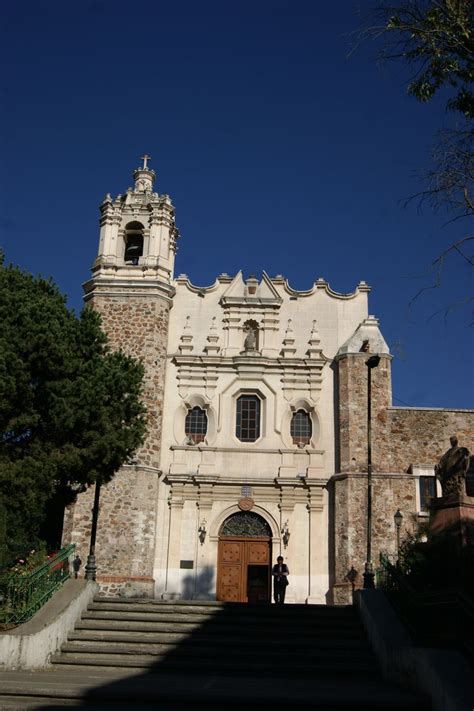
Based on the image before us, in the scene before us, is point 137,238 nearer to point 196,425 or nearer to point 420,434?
point 196,425

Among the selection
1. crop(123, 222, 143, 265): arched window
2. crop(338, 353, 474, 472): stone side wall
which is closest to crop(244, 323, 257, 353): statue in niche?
crop(338, 353, 474, 472): stone side wall

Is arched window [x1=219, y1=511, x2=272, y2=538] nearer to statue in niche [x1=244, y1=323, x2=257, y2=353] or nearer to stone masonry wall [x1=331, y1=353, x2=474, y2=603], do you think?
stone masonry wall [x1=331, y1=353, x2=474, y2=603]

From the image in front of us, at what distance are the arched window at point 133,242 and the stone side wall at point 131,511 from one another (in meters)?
3.36

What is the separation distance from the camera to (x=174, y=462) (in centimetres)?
2461

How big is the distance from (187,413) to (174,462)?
1688 mm

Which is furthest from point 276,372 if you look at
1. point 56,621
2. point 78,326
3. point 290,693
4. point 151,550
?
point 290,693

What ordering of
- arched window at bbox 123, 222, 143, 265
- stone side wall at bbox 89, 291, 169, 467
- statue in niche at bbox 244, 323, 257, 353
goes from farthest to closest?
1. arched window at bbox 123, 222, 143, 265
2. statue in niche at bbox 244, 323, 257, 353
3. stone side wall at bbox 89, 291, 169, 467

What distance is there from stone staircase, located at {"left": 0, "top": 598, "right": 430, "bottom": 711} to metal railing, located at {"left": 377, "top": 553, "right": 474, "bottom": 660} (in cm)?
85

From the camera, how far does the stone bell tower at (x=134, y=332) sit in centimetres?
2262

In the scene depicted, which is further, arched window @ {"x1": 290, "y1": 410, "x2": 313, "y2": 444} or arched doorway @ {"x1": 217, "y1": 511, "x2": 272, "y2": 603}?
arched window @ {"x1": 290, "y1": 410, "x2": 313, "y2": 444}

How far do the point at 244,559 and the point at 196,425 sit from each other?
4.37m

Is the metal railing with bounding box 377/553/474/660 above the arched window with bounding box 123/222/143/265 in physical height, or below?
below

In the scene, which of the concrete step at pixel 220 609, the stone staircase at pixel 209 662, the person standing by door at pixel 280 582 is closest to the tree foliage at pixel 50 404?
the concrete step at pixel 220 609

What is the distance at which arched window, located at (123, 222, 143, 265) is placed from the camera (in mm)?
27250
